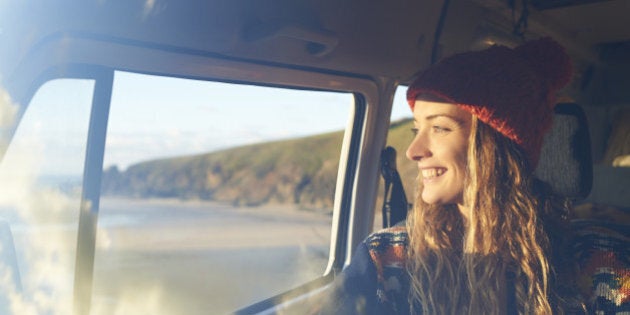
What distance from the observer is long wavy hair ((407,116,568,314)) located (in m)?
1.83

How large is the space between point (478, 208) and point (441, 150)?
0.21 metres

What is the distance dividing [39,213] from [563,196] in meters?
1.62

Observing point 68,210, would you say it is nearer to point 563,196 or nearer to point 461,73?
point 461,73

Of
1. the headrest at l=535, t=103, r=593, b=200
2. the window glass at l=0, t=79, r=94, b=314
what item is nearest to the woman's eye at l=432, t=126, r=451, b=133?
the headrest at l=535, t=103, r=593, b=200

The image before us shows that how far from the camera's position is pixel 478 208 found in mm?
1879

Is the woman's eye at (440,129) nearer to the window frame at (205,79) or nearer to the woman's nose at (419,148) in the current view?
the woman's nose at (419,148)

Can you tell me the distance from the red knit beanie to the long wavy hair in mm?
56

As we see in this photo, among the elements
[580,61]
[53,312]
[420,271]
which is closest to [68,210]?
[53,312]

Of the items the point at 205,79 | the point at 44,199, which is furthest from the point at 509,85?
the point at 44,199

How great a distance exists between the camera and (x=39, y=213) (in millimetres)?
1692

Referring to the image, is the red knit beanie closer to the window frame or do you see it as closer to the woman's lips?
the woman's lips

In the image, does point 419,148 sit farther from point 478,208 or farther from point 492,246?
point 492,246

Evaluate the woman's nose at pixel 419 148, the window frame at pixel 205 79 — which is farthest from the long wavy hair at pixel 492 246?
the window frame at pixel 205 79

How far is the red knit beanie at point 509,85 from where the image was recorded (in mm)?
1834
